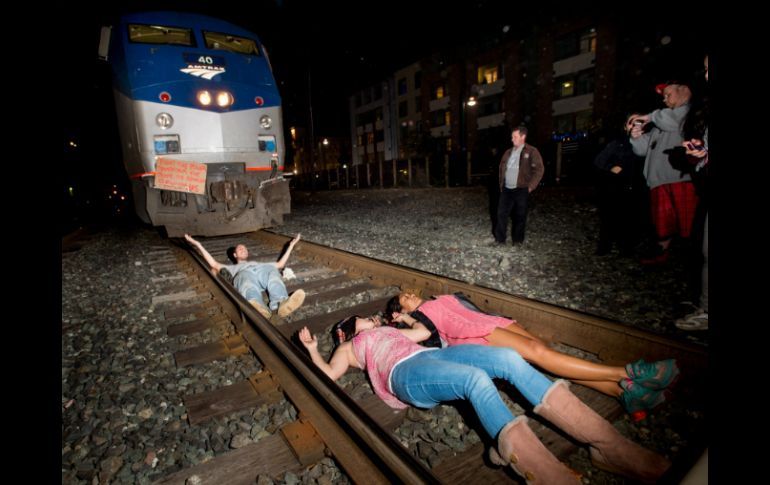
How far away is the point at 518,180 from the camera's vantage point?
19.3ft

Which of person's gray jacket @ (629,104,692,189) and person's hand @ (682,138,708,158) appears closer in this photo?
person's hand @ (682,138,708,158)

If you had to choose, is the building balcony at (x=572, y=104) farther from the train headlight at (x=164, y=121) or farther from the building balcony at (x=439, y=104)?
the train headlight at (x=164, y=121)

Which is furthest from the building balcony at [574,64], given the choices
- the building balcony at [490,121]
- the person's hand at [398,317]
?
the person's hand at [398,317]

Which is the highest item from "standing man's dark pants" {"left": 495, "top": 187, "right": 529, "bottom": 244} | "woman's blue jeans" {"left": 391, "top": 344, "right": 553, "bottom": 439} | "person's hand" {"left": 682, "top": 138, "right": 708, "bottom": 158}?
"person's hand" {"left": 682, "top": 138, "right": 708, "bottom": 158}

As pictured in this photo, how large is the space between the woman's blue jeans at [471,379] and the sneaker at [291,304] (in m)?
1.64

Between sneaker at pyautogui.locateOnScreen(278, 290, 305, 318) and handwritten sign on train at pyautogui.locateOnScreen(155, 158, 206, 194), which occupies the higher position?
handwritten sign on train at pyautogui.locateOnScreen(155, 158, 206, 194)

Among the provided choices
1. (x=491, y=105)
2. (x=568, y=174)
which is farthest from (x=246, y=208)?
(x=491, y=105)

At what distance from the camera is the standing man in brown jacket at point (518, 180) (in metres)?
5.77

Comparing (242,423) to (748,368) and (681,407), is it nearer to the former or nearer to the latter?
(748,368)

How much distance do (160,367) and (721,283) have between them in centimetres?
336

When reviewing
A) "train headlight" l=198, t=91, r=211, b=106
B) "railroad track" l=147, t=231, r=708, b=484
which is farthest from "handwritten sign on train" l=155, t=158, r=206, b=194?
"railroad track" l=147, t=231, r=708, b=484

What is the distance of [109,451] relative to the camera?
1967 mm

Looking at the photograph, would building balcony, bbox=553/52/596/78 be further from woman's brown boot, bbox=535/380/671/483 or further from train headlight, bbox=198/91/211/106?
woman's brown boot, bbox=535/380/671/483

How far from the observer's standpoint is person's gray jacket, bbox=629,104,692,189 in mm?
3664
